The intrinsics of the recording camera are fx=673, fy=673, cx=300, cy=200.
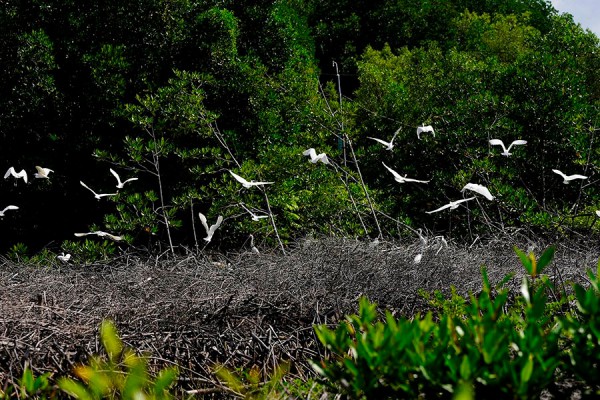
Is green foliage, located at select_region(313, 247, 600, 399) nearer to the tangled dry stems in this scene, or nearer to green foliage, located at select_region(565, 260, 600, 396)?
green foliage, located at select_region(565, 260, 600, 396)

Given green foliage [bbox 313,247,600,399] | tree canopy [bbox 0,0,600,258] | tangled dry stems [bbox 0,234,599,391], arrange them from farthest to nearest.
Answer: tree canopy [bbox 0,0,600,258] < tangled dry stems [bbox 0,234,599,391] < green foliage [bbox 313,247,600,399]

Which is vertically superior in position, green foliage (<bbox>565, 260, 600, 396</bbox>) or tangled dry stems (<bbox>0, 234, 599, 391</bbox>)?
green foliage (<bbox>565, 260, 600, 396</bbox>)

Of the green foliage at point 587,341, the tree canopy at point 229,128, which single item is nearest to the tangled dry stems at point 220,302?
the green foliage at point 587,341

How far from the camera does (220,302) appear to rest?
338 centimetres

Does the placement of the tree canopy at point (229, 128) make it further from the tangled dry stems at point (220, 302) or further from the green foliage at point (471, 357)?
the green foliage at point (471, 357)

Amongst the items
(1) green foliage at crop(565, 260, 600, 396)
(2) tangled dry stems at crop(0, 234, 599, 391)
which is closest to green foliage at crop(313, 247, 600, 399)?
(1) green foliage at crop(565, 260, 600, 396)

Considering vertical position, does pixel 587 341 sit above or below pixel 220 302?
above

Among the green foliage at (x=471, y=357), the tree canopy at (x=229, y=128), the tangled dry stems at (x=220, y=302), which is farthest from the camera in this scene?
the tree canopy at (x=229, y=128)

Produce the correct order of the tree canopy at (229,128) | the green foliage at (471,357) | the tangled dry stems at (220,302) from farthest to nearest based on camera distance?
the tree canopy at (229,128), the tangled dry stems at (220,302), the green foliage at (471,357)

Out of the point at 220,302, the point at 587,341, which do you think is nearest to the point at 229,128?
the point at 220,302

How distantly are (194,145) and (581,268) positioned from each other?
417 cm

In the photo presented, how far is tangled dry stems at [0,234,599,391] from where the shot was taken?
2971mm

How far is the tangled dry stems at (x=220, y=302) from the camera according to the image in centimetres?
Answer: 297

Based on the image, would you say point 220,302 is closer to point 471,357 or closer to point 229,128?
point 471,357
